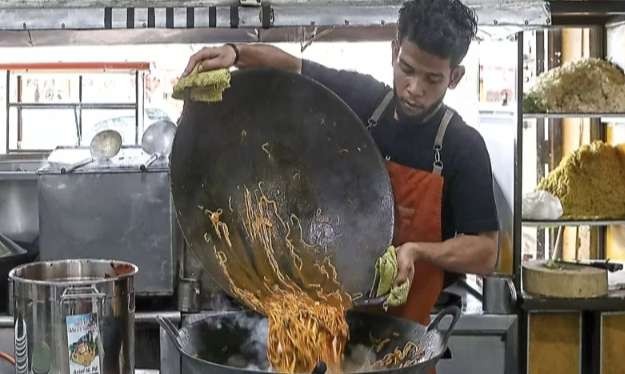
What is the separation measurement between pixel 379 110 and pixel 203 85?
32.9 inches

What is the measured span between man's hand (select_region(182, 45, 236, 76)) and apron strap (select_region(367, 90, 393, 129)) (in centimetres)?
63

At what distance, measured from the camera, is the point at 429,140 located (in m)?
2.53

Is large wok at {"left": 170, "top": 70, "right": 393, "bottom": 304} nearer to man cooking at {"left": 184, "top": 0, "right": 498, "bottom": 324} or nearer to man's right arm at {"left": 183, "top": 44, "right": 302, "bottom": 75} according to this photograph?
man's right arm at {"left": 183, "top": 44, "right": 302, "bottom": 75}

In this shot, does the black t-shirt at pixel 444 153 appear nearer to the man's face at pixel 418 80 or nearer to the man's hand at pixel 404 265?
the man's face at pixel 418 80

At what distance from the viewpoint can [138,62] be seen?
3.43 m

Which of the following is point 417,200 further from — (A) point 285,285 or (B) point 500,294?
(B) point 500,294

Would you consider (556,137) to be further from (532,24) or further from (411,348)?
(411,348)

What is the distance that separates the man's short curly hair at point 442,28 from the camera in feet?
8.13

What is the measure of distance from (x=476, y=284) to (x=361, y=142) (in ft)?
4.01

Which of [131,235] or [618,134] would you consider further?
[618,134]

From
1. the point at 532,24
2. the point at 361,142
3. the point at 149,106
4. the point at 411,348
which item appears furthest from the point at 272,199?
the point at 149,106

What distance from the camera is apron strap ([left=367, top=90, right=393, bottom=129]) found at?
99.0 inches

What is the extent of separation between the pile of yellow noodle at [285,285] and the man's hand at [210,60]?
363 millimetres

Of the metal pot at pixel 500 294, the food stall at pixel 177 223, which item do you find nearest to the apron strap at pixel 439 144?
the food stall at pixel 177 223
